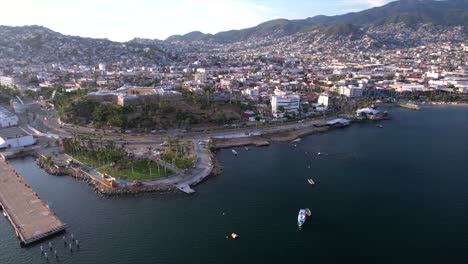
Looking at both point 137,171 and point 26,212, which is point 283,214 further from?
point 26,212

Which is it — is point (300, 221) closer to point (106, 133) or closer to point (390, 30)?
point (106, 133)

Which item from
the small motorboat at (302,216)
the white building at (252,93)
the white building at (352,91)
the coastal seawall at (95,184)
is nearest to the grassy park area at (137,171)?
the coastal seawall at (95,184)

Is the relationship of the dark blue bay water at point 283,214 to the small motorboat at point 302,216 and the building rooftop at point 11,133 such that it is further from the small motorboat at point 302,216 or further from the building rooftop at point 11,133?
the building rooftop at point 11,133

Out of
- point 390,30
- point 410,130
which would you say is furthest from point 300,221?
point 390,30

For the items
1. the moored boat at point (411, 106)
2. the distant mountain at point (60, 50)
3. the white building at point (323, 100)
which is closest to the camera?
the white building at point (323, 100)

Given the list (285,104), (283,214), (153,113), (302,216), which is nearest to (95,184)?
(283,214)

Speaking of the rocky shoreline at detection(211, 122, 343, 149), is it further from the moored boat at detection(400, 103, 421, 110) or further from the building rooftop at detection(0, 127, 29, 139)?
the moored boat at detection(400, 103, 421, 110)
